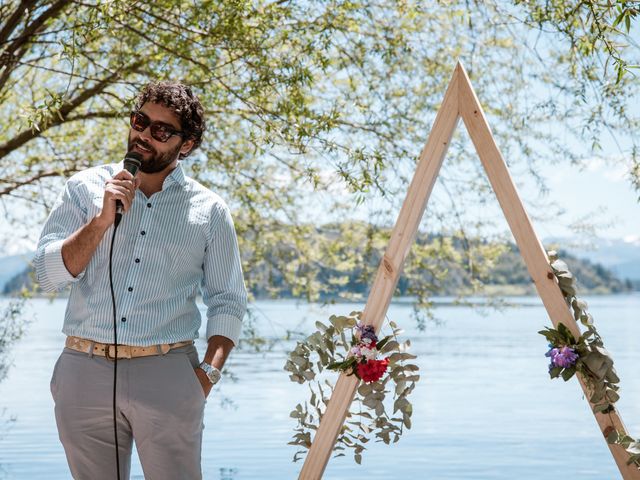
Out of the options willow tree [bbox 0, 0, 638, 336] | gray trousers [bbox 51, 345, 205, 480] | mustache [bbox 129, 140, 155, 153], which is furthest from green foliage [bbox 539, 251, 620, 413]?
willow tree [bbox 0, 0, 638, 336]

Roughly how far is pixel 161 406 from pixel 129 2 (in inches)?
83.4

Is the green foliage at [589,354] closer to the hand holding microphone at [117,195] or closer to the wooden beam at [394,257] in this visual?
the wooden beam at [394,257]

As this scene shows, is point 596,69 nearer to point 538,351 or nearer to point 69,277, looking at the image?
point 69,277

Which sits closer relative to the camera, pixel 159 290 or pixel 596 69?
pixel 159 290

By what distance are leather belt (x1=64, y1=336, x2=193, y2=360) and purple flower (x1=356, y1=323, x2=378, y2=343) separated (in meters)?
0.78

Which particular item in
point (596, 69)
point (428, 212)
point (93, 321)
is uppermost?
point (596, 69)

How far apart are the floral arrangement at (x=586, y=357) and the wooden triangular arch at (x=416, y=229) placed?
0.08 ft

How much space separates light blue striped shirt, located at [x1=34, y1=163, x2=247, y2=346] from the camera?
2346 millimetres

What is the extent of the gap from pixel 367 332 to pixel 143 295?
849 millimetres

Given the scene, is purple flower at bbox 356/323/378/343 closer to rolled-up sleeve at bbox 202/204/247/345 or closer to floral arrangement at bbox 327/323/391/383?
floral arrangement at bbox 327/323/391/383

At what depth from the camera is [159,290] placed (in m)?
2.39

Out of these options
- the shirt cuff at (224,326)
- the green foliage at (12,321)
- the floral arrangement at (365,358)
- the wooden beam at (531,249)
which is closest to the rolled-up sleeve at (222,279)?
the shirt cuff at (224,326)

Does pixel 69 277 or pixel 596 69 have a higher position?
pixel 596 69

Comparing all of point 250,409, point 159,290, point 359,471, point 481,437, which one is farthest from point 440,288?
point 250,409
